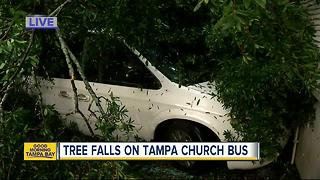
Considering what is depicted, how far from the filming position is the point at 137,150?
153 inches

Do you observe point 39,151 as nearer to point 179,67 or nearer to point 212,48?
point 179,67

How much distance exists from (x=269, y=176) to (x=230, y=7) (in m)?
2.95

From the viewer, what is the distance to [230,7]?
92.1 inches

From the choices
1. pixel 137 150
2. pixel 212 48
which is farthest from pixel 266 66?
pixel 137 150

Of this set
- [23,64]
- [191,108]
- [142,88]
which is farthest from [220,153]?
[23,64]

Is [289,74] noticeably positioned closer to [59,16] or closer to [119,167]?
[119,167]

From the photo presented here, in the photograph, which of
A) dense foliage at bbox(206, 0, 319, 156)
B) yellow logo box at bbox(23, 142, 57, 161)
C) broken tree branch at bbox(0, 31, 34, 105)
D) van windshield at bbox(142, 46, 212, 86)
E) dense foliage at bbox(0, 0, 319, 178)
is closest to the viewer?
dense foliage at bbox(206, 0, 319, 156)

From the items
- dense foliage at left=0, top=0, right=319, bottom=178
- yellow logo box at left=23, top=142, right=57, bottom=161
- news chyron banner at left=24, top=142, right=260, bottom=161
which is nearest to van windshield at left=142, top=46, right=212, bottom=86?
dense foliage at left=0, top=0, right=319, bottom=178

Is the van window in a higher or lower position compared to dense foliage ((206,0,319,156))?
higher

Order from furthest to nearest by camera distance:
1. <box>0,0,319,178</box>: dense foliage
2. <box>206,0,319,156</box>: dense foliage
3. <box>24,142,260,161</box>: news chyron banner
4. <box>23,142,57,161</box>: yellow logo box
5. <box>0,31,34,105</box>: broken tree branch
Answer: <box>23,142,57,161</box>: yellow logo box < <box>24,142,260,161</box>: news chyron banner < <box>0,31,34,105</box>: broken tree branch < <box>0,0,319,178</box>: dense foliage < <box>206,0,319,156</box>: dense foliage

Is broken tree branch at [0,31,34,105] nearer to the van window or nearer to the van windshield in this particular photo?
the van window

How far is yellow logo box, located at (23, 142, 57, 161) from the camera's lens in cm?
400

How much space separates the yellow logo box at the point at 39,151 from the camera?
400cm

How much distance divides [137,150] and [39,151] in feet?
2.80
